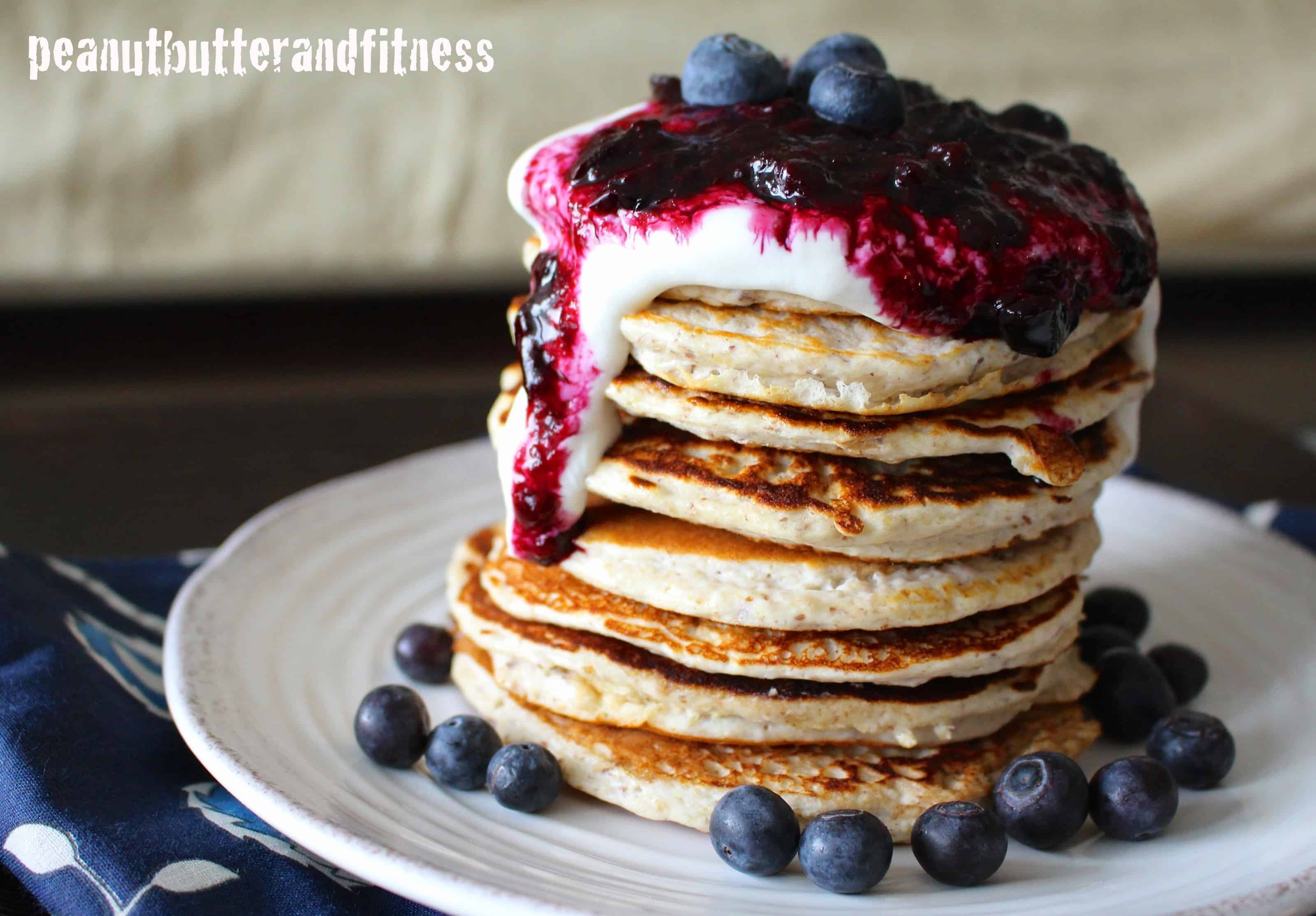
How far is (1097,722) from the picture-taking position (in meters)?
1.97

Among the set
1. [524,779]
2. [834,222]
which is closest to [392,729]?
[524,779]

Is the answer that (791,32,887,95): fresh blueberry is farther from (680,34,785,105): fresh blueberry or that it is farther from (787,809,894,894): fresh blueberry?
(787,809,894,894): fresh blueberry

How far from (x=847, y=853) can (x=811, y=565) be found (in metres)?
0.36

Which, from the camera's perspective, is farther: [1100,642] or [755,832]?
[1100,642]

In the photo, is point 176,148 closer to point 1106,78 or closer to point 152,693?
point 152,693

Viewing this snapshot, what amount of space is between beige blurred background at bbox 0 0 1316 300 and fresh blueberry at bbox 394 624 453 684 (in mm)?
2842

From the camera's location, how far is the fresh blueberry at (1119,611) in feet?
7.41

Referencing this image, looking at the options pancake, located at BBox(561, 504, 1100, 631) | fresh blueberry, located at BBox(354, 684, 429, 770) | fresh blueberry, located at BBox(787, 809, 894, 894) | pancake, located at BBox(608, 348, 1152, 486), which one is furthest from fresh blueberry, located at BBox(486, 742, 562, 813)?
pancake, located at BBox(608, 348, 1152, 486)

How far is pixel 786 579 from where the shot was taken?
5.63ft

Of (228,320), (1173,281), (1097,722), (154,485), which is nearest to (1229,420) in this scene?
(1097,722)

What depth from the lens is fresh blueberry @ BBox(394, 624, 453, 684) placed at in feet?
6.84

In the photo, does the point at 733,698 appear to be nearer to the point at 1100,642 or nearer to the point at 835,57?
the point at 1100,642

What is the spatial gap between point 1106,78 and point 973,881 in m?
4.00

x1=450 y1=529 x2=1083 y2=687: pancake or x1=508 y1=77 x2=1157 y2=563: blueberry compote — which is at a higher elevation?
x1=508 y1=77 x2=1157 y2=563: blueberry compote
